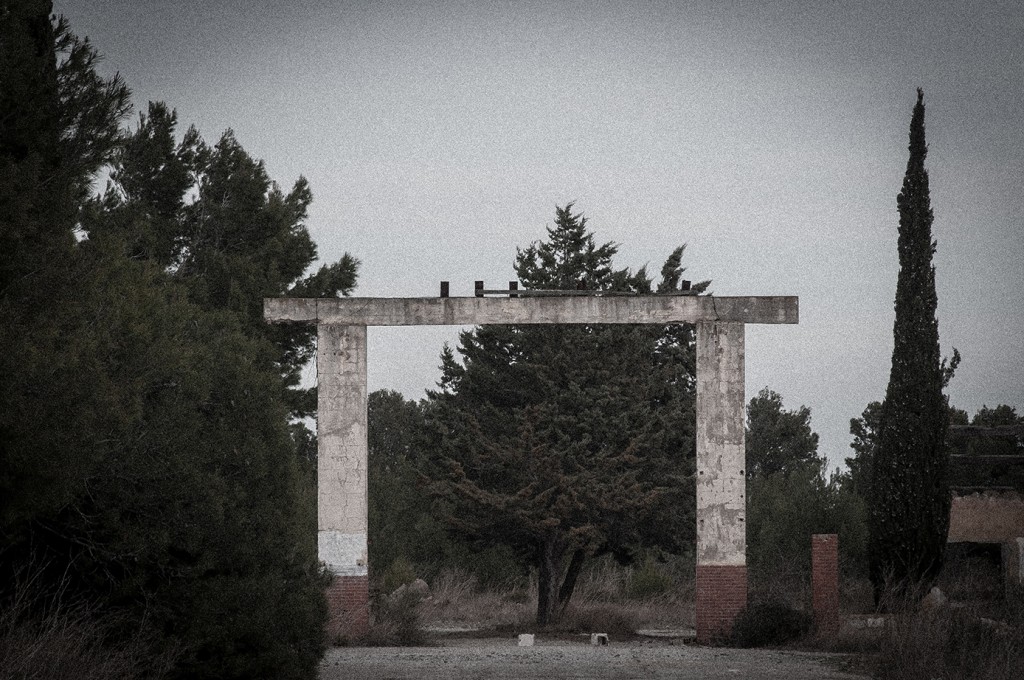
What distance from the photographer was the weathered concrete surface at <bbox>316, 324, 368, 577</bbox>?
24.5 meters

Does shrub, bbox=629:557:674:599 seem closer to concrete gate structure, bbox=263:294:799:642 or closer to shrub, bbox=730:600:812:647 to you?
concrete gate structure, bbox=263:294:799:642

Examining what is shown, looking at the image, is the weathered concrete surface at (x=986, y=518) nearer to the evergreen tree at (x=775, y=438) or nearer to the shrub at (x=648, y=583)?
the shrub at (x=648, y=583)

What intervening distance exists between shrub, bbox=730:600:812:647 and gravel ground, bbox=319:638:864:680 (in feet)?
2.05

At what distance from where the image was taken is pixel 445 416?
34.0 metres

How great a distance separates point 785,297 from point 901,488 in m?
4.10

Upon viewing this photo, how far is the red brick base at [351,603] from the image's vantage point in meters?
23.8

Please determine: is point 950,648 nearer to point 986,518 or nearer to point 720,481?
point 720,481

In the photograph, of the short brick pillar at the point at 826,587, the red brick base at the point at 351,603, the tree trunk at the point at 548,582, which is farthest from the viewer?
the tree trunk at the point at 548,582

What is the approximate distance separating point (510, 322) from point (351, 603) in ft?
19.1

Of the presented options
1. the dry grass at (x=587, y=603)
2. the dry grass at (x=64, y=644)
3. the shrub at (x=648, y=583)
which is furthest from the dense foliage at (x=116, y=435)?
the shrub at (x=648, y=583)

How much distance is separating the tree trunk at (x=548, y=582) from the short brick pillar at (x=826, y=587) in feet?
27.4

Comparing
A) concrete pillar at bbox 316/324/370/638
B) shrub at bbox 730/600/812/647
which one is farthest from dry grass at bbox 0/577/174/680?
shrub at bbox 730/600/812/647

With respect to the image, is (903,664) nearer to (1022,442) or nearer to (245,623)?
(245,623)

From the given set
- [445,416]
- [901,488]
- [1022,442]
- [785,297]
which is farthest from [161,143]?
[1022,442]
